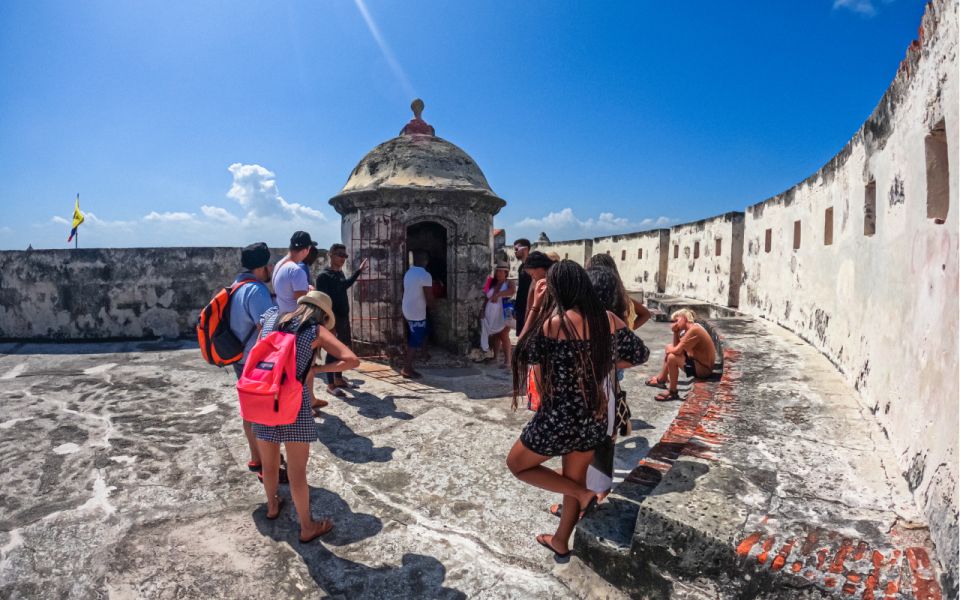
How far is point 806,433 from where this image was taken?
3.07 metres

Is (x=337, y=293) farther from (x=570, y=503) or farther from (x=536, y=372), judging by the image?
(x=570, y=503)

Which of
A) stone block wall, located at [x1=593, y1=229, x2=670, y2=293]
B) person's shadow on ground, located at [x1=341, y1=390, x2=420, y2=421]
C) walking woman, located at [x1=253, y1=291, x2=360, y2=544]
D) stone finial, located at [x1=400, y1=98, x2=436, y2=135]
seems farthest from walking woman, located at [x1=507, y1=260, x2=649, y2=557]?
stone block wall, located at [x1=593, y1=229, x2=670, y2=293]

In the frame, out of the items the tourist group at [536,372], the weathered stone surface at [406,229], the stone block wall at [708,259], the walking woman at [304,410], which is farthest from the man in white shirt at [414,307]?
the stone block wall at [708,259]

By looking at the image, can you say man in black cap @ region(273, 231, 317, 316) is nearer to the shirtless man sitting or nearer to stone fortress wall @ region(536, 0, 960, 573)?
the shirtless man sitting

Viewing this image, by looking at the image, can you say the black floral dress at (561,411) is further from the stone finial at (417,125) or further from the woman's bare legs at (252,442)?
the stone finial at (417,125)

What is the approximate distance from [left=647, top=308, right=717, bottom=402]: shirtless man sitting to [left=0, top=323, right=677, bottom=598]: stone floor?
35cm

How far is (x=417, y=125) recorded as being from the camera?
26.2 ft

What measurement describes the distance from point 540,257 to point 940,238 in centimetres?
237

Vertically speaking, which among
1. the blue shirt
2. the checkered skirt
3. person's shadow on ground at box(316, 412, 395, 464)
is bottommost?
person's shadow on ground at box(316, 412, 395, 464)

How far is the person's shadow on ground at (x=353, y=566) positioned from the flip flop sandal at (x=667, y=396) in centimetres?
334

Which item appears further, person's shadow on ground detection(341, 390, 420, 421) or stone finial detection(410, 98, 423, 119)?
stone finial detection(410, 98, 423, 119)

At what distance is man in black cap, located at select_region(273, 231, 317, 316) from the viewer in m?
4.57

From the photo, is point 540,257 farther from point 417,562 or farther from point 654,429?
point 417,562

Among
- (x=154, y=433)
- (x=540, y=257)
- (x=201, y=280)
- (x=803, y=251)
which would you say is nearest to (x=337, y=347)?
(x=540, y=257)
